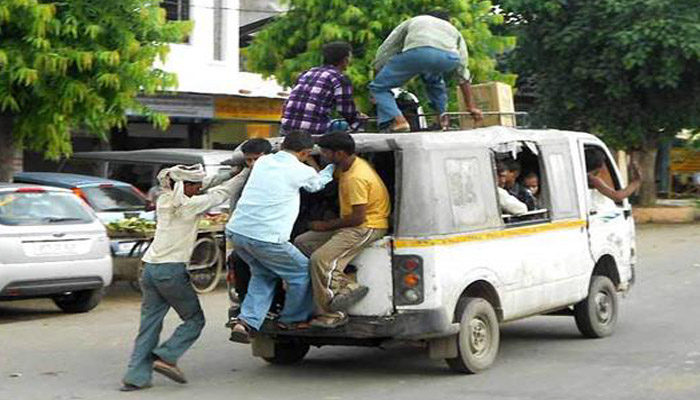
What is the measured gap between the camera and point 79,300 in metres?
13.8

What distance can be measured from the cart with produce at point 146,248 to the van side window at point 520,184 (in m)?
5.86

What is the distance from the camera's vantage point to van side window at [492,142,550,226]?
30.9 feet

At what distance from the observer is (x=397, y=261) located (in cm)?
847

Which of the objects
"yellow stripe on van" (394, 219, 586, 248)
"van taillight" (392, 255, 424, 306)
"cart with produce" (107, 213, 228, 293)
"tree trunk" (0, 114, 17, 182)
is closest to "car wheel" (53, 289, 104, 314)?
"cart with produce" (107, 213, 228, 293)

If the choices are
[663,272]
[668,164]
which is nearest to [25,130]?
[663,272]

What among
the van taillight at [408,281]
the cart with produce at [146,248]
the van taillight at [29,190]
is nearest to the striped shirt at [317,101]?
the van taillight at [408,281]

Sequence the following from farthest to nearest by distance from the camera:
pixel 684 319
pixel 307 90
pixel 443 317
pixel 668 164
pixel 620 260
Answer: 1. pixel 668 164
2. pixel 684 319
3. pixel 620 260
4. pixel 307 90
5. pixel 443 317

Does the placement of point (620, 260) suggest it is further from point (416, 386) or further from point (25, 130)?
point (25, 130)

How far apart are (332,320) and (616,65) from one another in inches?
674

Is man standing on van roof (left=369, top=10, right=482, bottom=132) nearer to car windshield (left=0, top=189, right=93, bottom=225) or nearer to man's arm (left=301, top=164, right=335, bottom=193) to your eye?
man's arm (left=301, top=164, right=335, bottom=193)

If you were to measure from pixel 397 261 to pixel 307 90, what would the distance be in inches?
83.5

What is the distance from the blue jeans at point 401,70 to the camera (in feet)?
33.0

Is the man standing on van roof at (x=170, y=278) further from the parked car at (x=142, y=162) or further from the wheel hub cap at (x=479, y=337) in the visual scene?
the parked car at (x=142, y=162)

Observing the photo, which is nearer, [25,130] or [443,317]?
[443,317]
